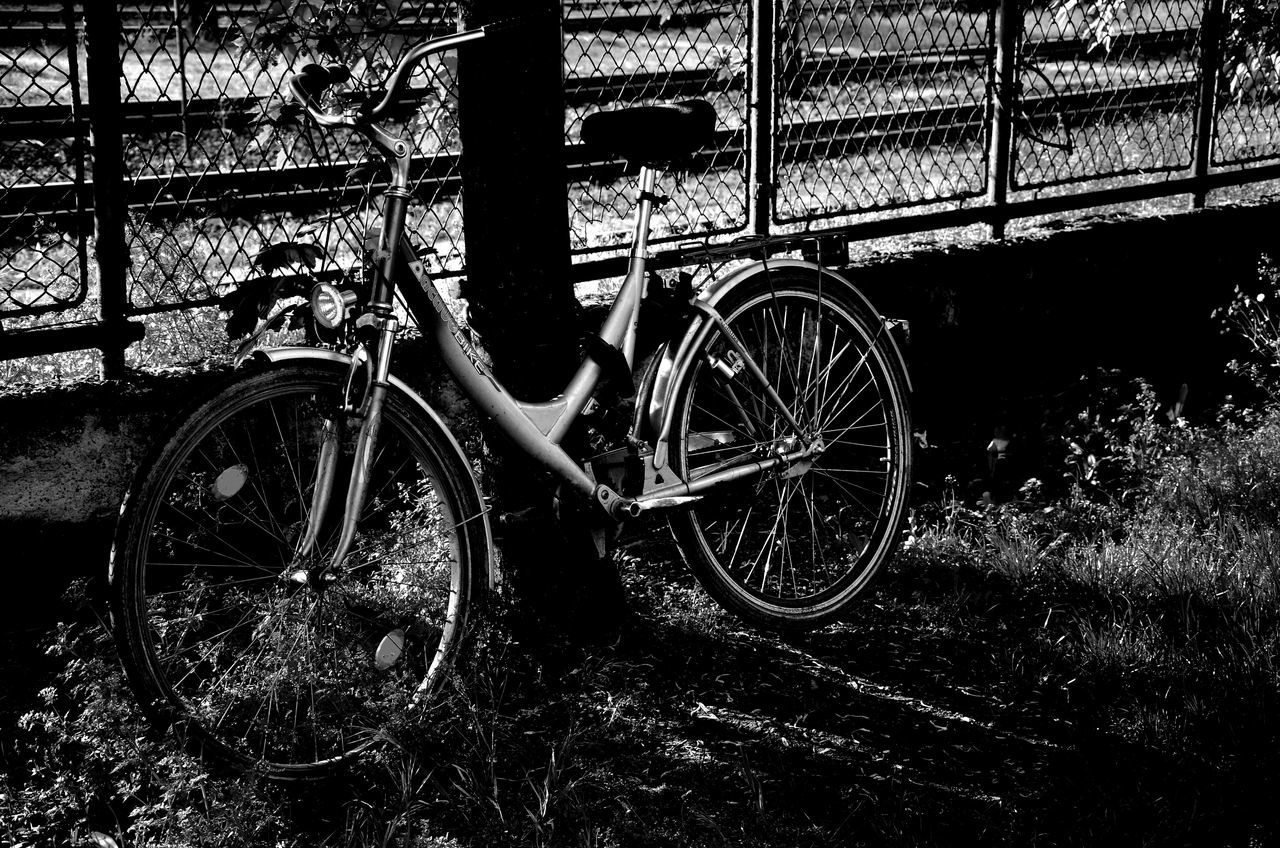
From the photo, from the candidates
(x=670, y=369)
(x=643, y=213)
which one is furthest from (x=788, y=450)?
(x=643, y=213)

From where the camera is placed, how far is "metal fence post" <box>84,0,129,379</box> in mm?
4250

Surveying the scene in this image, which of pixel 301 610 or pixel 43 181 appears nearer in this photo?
pixel 301 610

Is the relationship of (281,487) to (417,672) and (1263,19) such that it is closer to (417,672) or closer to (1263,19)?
(417,672)

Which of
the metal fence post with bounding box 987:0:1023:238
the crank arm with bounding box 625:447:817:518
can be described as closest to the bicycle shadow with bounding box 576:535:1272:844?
the crank arm with bounding box 625:447:817:518

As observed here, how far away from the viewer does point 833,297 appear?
176 inches

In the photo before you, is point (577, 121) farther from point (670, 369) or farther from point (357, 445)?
point (357, 445)

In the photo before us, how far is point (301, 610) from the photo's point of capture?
3.44 meters

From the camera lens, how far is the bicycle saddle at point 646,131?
12.5ft

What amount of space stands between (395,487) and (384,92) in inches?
69.4

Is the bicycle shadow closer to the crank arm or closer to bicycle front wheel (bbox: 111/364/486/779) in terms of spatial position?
the crank arm

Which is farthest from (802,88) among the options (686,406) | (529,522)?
(529,522)

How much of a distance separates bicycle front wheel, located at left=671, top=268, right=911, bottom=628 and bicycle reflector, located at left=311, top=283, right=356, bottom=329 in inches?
44.9

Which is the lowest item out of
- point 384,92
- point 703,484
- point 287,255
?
point 703,484

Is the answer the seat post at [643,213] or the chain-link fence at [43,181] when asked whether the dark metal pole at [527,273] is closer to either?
the seat post at [643,213]
